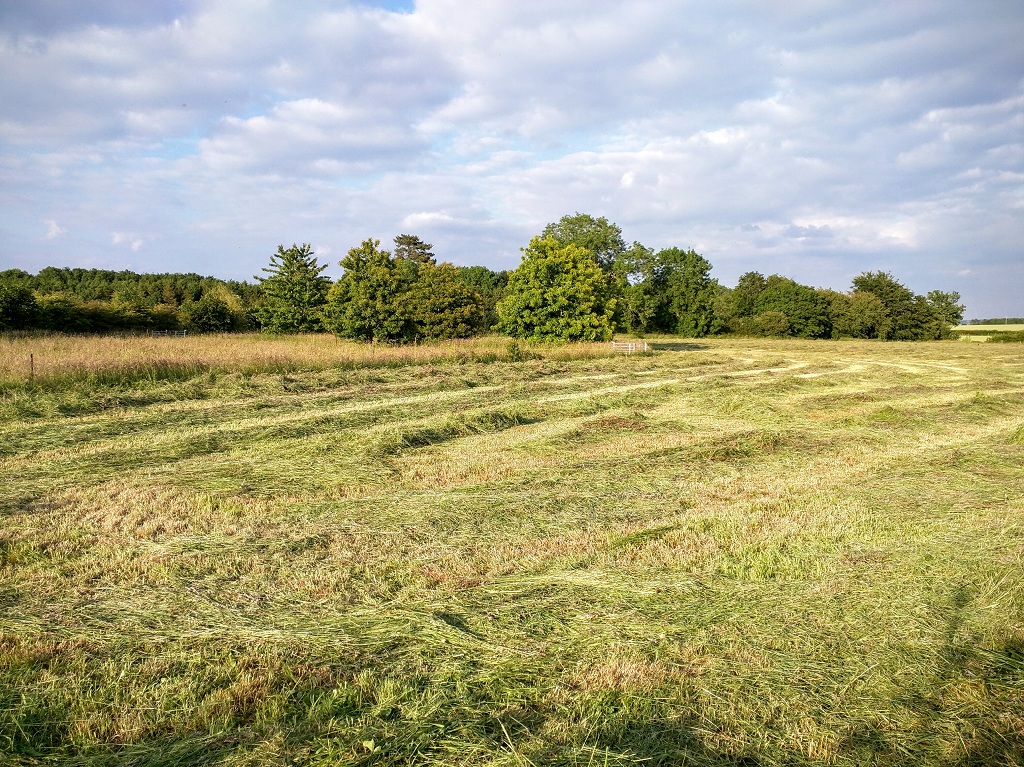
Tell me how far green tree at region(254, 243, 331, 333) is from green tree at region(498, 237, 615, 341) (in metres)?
14.1

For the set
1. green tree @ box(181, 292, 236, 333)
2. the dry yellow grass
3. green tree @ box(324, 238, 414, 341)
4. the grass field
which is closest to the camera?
the grass field

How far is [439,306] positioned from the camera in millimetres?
33594

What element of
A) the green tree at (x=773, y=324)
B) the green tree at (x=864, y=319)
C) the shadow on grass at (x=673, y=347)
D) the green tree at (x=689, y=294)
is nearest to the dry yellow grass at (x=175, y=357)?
the shadow on grass at (x=673, y=347)

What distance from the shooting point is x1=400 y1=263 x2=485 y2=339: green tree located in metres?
33.2

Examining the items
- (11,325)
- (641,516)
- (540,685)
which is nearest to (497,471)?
(641,516)

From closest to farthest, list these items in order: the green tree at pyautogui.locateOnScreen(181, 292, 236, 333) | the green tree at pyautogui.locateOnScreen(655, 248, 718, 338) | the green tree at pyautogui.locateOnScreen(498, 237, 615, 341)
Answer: the green tree at pyautogui.locateOnScreen(498, 237, 615, 341) → the green tree at pyautogui.locateOnScreen(181, 292, 236, 333) → the green tree at pyautogui.locateOnScreen(655, 248, 718, 338)

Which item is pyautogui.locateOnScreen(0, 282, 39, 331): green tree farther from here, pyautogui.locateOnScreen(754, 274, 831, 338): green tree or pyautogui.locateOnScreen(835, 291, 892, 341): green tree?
pyautogui.locateOnScreen(835, 291, 892, 341): green tree

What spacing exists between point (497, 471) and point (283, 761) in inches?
203

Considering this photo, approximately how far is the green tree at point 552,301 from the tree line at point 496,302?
0.07 metres

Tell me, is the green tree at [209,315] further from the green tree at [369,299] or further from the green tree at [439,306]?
the green tree at [439,306]

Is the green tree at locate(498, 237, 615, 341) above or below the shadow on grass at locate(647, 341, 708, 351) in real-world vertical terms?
above

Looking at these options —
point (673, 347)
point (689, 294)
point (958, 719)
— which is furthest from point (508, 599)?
point (689, 294)

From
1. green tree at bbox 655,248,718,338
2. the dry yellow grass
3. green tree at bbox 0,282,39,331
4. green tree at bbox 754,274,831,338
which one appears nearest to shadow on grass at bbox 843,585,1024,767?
the dry yellow grass

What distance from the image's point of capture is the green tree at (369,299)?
30938mm
